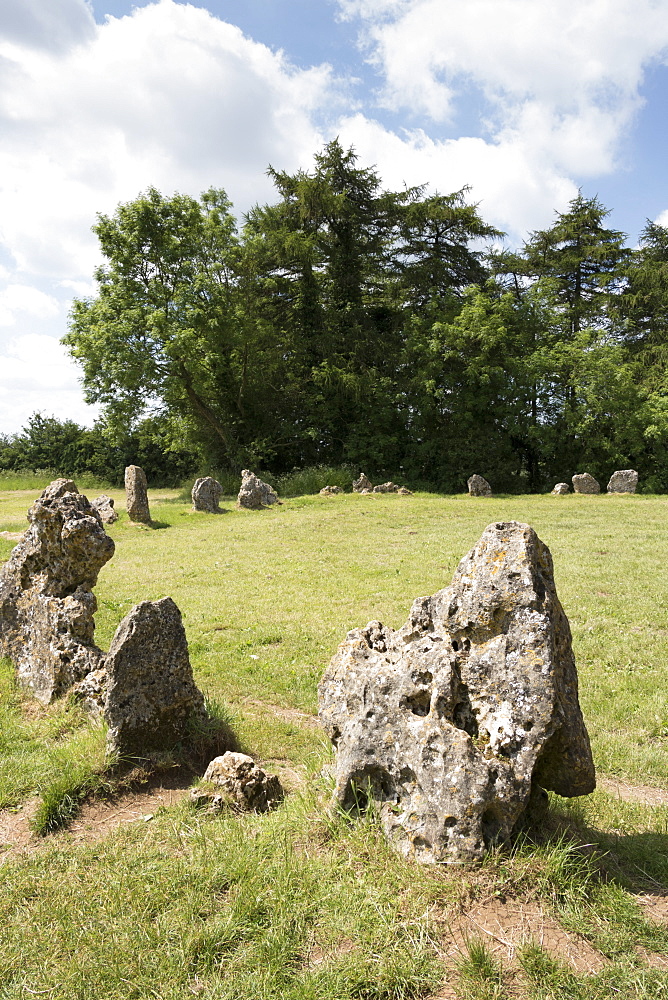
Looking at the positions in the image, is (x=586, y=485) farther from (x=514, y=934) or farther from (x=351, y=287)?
(x=514, y=934)

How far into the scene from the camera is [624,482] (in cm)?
2861

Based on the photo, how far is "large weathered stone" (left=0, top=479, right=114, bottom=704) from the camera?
21.0 ft

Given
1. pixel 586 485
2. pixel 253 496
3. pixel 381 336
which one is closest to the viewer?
pixel 253 496

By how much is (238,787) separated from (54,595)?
11.4 feet

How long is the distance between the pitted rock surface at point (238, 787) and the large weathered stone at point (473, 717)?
88 cm

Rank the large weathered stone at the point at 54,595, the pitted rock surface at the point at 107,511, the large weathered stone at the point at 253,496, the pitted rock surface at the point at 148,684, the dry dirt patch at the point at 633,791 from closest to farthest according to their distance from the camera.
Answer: the dry dirt patch at the point at 633,791 < the pitted rock surface at the point at 148,684 < the large weathered stone at the point at 54,595 < the pitted rock surface at the point at 107,511 < the large weathered stone at the point at 253,496

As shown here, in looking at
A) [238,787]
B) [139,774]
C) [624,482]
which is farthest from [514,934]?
[624,482]

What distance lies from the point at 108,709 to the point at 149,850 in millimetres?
1429

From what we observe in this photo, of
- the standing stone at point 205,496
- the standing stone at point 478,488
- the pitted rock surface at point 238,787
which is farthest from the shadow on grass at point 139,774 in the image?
the standing stone at point 478,488

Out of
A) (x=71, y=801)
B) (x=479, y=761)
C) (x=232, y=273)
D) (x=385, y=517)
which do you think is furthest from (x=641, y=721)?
(x=232, y=273)

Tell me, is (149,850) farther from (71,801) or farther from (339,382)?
(339,382)

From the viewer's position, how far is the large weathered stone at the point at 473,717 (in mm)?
3494

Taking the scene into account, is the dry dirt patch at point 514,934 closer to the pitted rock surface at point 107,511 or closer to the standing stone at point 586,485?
the pitted rock surface at point 107,511

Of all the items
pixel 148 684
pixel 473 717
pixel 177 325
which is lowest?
pixel 148 684
